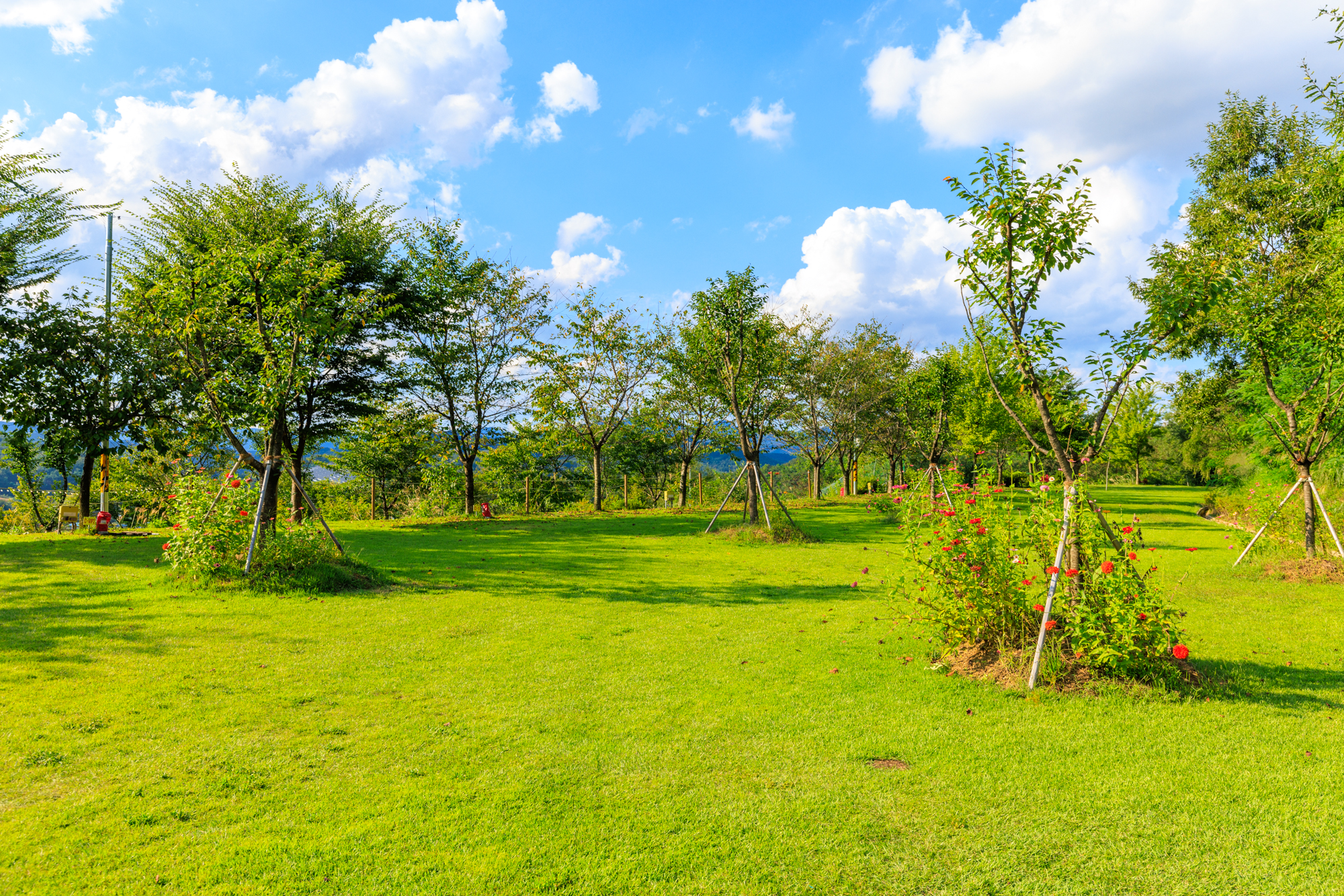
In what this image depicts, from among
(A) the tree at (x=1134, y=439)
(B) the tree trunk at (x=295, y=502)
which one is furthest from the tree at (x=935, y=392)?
(B) the tree trunk at (x=295, y=502)

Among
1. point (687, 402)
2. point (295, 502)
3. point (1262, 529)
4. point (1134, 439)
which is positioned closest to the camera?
point (1262, 529)

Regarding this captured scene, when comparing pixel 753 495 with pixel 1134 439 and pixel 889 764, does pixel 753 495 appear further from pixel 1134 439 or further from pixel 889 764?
pixel 1134 439

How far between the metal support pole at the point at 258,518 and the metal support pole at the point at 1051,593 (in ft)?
35.4

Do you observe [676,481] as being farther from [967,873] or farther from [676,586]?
[967,873]

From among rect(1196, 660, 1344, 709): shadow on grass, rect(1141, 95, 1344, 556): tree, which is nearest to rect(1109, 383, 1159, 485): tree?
rect(1141, 95, 1344, 556): tree

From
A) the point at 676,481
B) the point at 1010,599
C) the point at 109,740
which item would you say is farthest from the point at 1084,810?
the point at 676,481

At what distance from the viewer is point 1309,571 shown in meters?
11.4

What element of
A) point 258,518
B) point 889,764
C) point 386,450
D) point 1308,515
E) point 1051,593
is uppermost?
point 386,450

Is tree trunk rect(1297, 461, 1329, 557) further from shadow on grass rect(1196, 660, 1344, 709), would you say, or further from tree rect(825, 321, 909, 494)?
tree rect(825, 321, 909, 494)

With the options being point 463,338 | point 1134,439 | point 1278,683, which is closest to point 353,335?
point 463,338

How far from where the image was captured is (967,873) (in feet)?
11.3

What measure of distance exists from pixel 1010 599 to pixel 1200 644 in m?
2.91

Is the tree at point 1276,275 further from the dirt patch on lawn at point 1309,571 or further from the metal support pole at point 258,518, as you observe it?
the metal support pole at point 258,518

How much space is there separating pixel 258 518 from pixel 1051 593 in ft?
36.4
